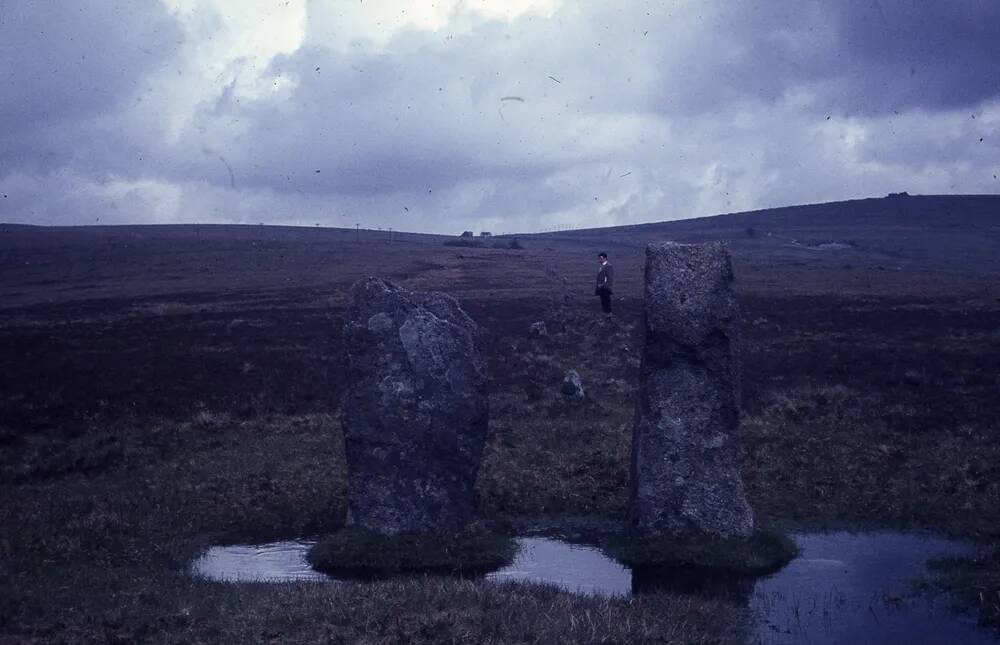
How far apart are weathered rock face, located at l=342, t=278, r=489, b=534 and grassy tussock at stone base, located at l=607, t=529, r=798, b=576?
2737 mm

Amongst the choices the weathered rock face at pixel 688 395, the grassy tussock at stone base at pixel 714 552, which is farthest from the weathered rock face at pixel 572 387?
the grassy tussock at stone base at pixel 714 552

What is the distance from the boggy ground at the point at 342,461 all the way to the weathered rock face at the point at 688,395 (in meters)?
1.54

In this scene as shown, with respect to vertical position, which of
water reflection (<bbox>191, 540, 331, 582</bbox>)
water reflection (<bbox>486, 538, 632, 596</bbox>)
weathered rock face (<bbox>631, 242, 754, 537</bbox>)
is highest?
weathered rock face (<bbox>631, 242, 754, 537</bbox>)

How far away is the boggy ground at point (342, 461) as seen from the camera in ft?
34.7

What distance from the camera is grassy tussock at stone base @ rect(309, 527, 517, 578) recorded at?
13.5 meters

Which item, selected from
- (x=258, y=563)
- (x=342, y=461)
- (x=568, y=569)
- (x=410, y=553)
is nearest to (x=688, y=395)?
(x=568, y=569)

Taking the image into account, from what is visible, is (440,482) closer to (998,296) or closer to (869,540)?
(869,540)

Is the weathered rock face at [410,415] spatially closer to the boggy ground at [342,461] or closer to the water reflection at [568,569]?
the boggy ground at [342,461]

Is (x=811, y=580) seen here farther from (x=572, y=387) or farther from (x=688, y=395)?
(x=572, y=387)

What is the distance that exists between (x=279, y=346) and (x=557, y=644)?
2967 cm

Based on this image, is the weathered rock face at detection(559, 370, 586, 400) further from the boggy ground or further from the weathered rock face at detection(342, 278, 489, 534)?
the weathered rock face at detection(342, 278, 489, 534)

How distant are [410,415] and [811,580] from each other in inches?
247

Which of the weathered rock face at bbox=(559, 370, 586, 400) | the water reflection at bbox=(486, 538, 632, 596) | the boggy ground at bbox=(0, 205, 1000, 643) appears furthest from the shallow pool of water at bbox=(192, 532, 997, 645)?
the weathered rock face at bbox=(559, 370, 586, 400)

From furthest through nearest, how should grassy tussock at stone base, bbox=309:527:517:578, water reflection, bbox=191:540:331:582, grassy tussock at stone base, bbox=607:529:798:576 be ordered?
grassy tussock at stone base, bbox=309:527:517:578 < grassy tussock at stone base, bbox=607:529:798:576 < water reflection, bbox=191:540:331:582
